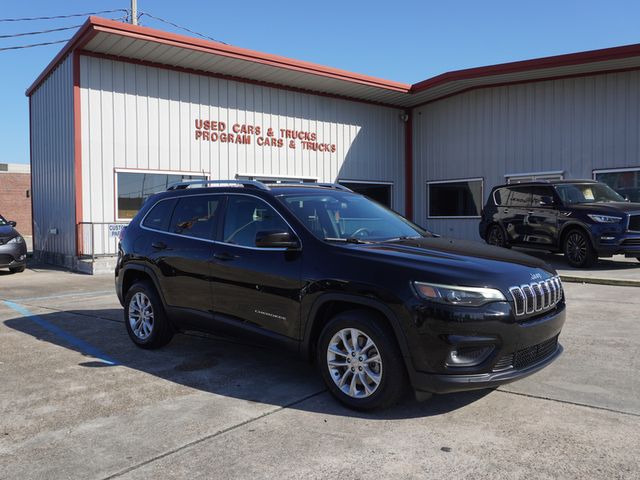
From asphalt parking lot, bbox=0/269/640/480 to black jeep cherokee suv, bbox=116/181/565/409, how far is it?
334 millimetres

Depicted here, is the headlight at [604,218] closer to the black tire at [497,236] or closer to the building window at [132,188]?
the black tire at [497,236]

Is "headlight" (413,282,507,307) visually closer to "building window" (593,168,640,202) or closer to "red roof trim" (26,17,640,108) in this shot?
"red roof trim" (26,17,640,108)

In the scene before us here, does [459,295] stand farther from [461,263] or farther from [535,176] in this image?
[535,176]

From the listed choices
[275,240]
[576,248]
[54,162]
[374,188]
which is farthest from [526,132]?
→ [275,240]

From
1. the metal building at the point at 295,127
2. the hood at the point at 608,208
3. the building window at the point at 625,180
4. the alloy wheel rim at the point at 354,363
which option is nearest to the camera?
the alloy wheel rim at the point at 354,363

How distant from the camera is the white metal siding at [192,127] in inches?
553

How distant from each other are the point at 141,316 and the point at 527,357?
3.84 meters

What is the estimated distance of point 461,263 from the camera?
3.80 meters

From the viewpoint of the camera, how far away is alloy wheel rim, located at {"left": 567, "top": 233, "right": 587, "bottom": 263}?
11255 mm

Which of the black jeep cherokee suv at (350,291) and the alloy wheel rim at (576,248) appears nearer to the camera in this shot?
the black jeep cherokee suv at (350,291)

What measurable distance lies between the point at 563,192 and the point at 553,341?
8.69 m

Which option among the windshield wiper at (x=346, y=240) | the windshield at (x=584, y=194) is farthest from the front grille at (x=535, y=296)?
the windshield at (x=584, y=194)

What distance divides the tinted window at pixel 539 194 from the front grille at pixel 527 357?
28.6ft

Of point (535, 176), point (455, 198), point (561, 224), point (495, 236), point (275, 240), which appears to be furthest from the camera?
point (455, 198)
